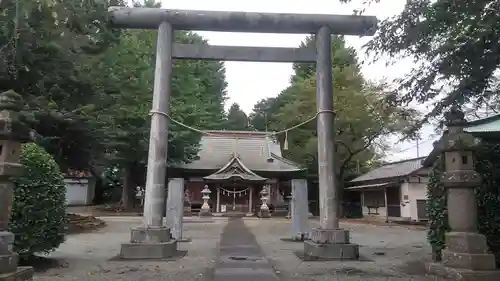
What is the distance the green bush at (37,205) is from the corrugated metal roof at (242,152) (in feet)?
68.7

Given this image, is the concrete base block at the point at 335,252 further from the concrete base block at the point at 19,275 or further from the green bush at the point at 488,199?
the concrete base block at the point at 19,275

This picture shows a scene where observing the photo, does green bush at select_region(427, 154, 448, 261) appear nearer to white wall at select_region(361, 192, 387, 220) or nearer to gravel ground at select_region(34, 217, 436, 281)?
gravel ground at select_region(34, 217, 436, 281)

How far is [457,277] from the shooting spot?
5.25 m

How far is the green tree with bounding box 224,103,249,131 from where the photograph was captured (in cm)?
5388

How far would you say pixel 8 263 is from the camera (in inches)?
189

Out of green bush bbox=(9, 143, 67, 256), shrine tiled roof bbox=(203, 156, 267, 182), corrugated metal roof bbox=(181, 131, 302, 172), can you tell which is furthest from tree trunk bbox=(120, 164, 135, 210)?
green bush bbox=(9, 143, 67, 256)

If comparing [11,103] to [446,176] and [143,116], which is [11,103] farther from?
[143,116]

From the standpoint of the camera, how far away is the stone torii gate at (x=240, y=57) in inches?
318

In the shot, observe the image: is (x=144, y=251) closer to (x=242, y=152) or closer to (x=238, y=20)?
(x=238, y=20)

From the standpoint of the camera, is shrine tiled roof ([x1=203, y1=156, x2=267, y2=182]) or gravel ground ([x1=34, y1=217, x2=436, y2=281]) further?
shrine tiled roof ([x1=203, y1=156, x2=267, y2=182])

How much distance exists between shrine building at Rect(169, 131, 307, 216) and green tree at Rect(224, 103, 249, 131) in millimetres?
21056

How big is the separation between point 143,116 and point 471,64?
19231 millimetres

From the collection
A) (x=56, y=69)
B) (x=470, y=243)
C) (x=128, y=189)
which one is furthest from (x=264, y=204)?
(x=470, y=243)

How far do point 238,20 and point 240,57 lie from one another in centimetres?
86
